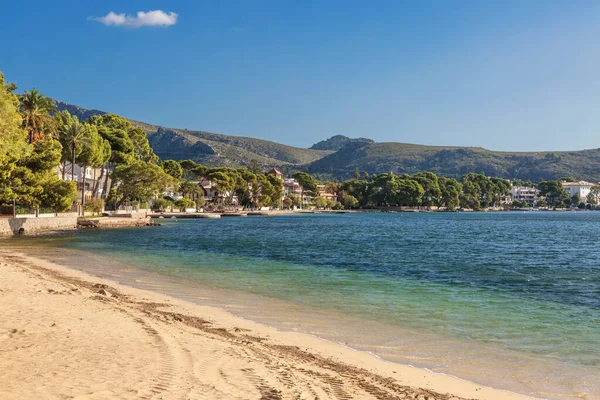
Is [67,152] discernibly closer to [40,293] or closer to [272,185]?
[40,293]

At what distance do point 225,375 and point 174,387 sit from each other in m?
0.96

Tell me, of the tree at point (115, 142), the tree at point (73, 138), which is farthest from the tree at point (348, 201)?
the tree at point (73, 138)

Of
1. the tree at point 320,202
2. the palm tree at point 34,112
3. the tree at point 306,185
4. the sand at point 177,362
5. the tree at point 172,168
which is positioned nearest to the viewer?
the sand at point 177,362

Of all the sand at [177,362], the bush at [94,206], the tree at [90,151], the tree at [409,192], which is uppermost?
the tree at [90,151]

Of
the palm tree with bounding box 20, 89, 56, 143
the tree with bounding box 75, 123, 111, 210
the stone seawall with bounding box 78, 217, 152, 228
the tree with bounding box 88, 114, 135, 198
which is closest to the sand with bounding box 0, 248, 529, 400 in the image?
the palm tree with bounding box 20, 89, 56, 143

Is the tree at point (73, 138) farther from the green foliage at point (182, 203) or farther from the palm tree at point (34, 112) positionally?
the green foliage at point (182, 203)

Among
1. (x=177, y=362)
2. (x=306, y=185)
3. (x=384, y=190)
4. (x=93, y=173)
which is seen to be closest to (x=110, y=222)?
(x=93, y=173)

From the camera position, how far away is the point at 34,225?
5166cm

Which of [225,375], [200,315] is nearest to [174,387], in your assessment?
[225,375]

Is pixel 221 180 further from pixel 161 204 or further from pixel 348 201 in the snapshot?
pixel 348 201

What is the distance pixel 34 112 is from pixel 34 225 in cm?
1137

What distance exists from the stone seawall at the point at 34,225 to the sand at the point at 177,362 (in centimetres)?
3843

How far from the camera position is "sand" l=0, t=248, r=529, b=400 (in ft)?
21.5

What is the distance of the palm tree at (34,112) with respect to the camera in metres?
51.4
